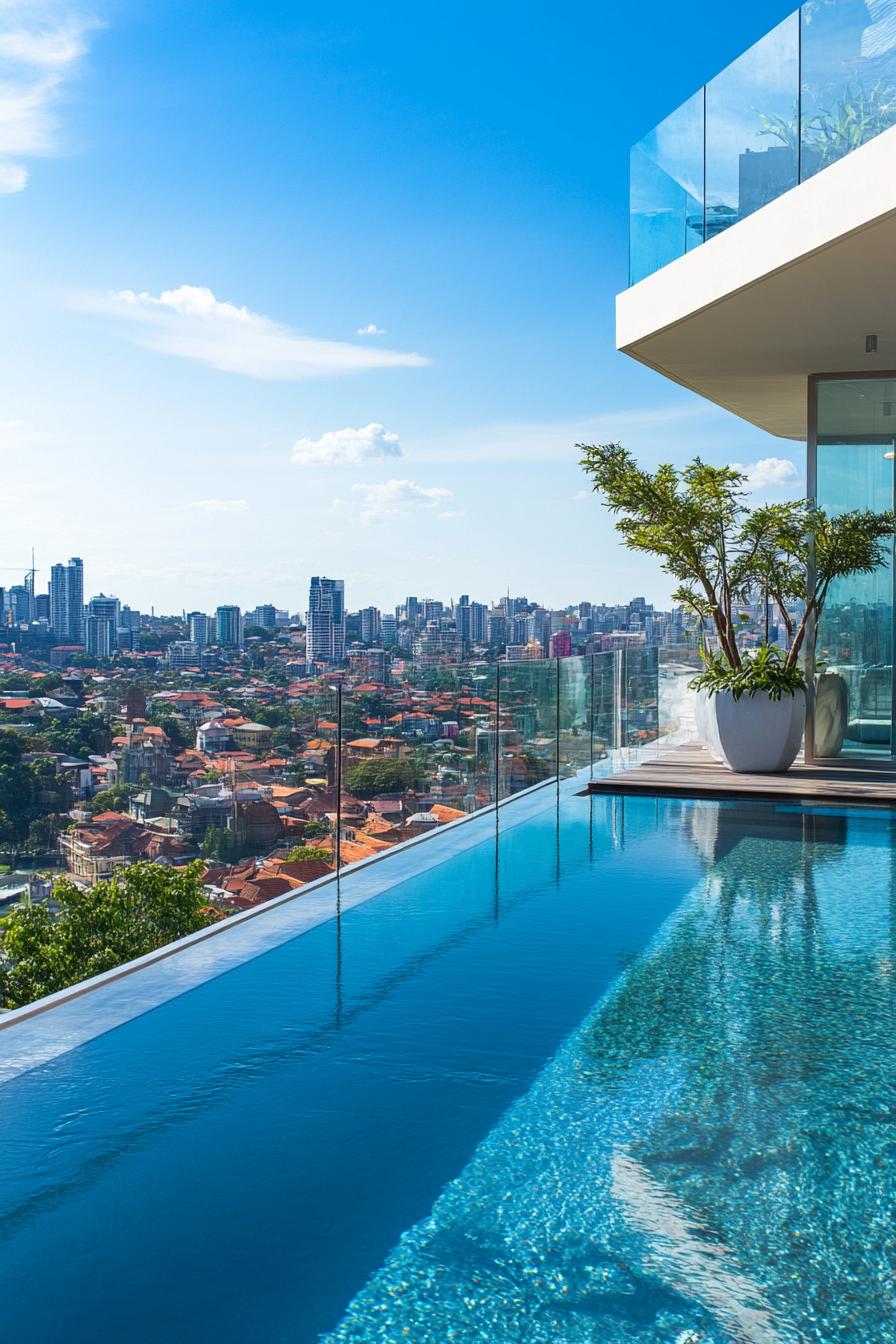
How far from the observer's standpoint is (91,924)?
27.0 feet

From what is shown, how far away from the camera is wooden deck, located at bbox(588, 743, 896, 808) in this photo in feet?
26.0

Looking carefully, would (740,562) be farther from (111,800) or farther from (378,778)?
(111,800)

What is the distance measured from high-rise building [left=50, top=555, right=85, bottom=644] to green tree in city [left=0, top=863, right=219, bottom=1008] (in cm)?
767

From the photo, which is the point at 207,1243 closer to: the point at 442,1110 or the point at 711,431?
the point at 442,1110

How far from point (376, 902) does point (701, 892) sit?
5.53 feet

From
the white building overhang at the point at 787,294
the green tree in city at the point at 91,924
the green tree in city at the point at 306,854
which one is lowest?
the green tree in city at the point at 91,924

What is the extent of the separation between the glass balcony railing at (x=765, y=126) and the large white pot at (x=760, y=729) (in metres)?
3.47

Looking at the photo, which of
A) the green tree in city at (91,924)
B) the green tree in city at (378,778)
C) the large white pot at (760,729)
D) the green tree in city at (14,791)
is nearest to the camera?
the green tree in city at (14,791)

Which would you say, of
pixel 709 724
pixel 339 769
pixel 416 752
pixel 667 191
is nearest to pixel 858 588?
pixel 709 724

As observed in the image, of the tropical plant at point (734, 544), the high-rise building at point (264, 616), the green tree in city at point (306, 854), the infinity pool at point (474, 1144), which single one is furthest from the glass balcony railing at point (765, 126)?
the high-rise building at point (264, 616)

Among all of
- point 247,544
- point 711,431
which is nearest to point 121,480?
point 247,544

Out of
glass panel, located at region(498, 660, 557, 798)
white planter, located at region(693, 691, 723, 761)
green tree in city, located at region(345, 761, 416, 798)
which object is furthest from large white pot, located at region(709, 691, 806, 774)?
green tree in city, located at region(345, 761, 416, 798)

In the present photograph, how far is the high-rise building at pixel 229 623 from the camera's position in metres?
18.2

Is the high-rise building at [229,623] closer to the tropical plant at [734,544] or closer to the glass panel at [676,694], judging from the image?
the glass panel at [676,694]
